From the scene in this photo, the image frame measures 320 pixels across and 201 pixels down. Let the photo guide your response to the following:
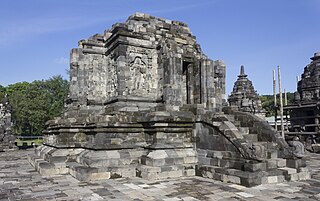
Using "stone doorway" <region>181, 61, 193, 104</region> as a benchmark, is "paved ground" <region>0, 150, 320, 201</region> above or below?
below

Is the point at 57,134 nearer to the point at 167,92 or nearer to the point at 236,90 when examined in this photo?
the point at 167,92

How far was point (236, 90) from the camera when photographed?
38.7 metres

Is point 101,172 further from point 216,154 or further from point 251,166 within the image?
point 251,166

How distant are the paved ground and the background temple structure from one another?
17.6 metres

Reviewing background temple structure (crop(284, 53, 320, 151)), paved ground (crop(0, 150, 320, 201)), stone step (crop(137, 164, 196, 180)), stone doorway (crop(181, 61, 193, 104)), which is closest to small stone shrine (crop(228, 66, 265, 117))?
background temple structure (crop(284, 53, 320, 151))

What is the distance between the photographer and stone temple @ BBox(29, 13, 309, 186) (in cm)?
848

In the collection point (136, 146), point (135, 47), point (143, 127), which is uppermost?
point (135, 47)

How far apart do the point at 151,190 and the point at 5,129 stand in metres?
21.8

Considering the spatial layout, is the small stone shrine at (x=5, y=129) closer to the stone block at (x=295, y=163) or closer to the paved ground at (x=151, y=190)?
the paved ground at (x=151, y=190)

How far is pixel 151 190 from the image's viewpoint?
7.02 meters

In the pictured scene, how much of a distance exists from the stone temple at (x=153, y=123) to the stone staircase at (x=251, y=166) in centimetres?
3

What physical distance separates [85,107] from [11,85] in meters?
51.6

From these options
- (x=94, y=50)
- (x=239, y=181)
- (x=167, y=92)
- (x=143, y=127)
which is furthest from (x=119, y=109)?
(x=239, y=181)

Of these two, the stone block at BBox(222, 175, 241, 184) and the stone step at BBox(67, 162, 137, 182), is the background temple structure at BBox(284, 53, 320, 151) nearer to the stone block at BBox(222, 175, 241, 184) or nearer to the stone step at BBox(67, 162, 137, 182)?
the stone block at BBox(222, 175, 241, 184)
